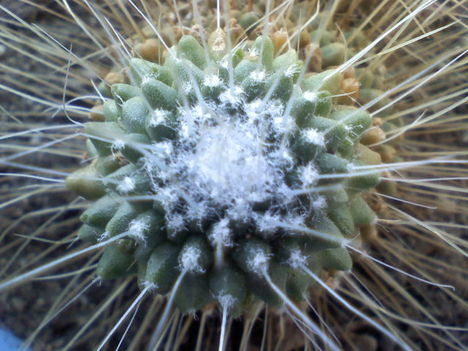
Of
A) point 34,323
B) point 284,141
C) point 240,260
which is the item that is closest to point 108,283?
point 34,323

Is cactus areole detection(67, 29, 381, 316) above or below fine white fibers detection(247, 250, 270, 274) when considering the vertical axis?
above

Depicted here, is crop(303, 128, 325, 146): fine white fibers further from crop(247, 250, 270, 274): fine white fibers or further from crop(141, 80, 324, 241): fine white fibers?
crop(247, 250, 270, 274): fine white fibers

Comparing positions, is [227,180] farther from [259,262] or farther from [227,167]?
[259,262]

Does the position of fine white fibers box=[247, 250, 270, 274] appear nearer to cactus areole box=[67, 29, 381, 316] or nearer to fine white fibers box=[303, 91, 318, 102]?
cactus areole box=[67, 29, 381, 316]

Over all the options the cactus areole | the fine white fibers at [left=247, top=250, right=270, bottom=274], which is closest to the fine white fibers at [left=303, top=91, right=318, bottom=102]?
the cactus areole

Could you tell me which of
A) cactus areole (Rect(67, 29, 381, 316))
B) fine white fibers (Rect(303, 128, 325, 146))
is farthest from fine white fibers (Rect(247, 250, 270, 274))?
fine white fibers (Rect(303, 128, 325, 146))

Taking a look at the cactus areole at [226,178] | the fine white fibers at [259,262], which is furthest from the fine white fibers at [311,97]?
the fine white fibers at [259,262]

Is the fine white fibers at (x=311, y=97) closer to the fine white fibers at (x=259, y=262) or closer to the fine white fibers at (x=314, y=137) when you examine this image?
the fine white fibers at (x=314, y=137)

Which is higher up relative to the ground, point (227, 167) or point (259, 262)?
point (227, 167)

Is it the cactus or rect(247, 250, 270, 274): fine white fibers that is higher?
the cactus

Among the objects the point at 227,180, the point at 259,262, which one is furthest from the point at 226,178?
the point at 259,262
